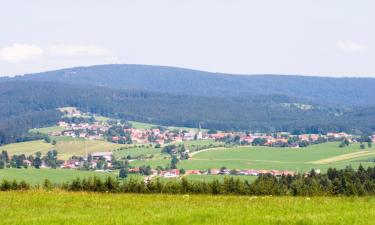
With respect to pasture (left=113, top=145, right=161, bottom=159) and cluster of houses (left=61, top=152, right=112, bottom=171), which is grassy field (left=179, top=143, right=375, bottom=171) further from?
cluster of houses (left=61, top=152, right=112, bottom=171)

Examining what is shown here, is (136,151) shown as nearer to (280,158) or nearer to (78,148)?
(78,148)

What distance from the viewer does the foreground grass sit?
18852 millimetres

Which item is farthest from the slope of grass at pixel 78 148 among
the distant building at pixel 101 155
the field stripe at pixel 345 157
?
the field stripe at pixel 345 157

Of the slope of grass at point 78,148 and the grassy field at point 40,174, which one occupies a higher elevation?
the slope of grass at point 78,148

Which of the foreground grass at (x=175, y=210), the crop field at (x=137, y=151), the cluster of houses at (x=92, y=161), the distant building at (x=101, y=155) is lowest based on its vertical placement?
the cluster of houses at (x=92, y=161)

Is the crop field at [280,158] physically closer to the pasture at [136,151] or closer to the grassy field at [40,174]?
the pasture at [136,151]

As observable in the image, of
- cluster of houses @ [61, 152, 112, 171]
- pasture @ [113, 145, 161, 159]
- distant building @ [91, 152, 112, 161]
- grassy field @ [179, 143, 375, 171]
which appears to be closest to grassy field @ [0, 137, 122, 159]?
distant building @ [91, 152, 112, 161]

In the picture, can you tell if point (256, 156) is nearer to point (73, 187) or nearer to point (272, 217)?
point (73, 187)

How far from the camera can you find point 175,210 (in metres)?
21.0

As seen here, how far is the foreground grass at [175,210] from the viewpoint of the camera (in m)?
18.9

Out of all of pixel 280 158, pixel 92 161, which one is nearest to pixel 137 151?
pixel 92 161

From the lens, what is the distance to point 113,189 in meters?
31.8

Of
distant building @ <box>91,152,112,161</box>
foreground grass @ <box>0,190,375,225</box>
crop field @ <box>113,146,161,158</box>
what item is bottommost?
distant building @ <box>91,152,112,161</box>

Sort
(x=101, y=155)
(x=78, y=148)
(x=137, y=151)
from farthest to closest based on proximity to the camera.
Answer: (x=78, y=148), (x=137, y=151), (x=101, y=155)
